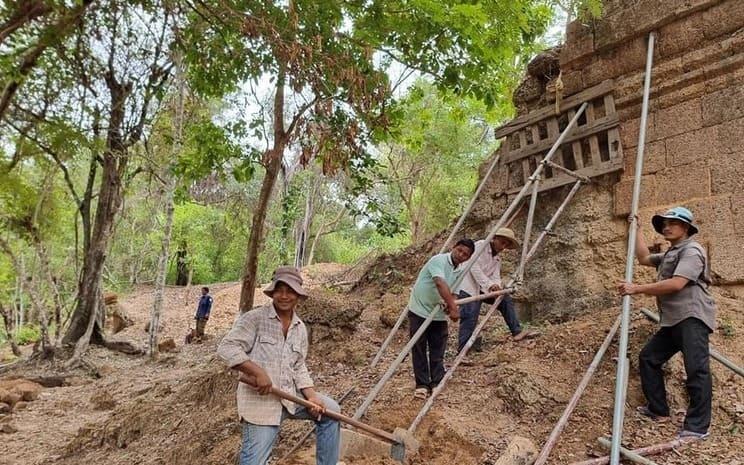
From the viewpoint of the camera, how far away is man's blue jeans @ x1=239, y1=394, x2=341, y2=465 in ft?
10.1

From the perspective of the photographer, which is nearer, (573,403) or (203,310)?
(573,403)

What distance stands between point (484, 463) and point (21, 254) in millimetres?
15686

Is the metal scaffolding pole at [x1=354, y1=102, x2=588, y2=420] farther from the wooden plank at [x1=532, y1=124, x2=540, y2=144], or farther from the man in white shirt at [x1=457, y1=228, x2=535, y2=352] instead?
the wooden plank at [x1=532, y1=124, x2=540, y2=144]

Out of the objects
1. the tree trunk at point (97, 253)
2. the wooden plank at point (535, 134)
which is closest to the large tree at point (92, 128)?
the tree trunk at point (97, 253)

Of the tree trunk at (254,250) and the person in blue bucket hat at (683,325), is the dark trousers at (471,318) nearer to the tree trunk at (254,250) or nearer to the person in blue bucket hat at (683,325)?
the person in blue bucket hat at (683,325)

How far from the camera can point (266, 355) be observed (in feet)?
10.5

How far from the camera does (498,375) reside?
462 cm

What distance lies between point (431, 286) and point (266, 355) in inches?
78.4

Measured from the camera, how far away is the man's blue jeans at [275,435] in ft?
10.1

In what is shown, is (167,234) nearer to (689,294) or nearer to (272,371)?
(272,371)

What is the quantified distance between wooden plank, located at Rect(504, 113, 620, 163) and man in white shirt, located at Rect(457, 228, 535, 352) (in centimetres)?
145

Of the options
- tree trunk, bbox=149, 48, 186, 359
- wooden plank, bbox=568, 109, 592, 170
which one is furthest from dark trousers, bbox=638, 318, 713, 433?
tree trunk, bbox=149, 48, 186, 359

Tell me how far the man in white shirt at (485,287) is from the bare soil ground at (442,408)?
0.86 ft

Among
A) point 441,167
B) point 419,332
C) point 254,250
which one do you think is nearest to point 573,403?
point 419,332
